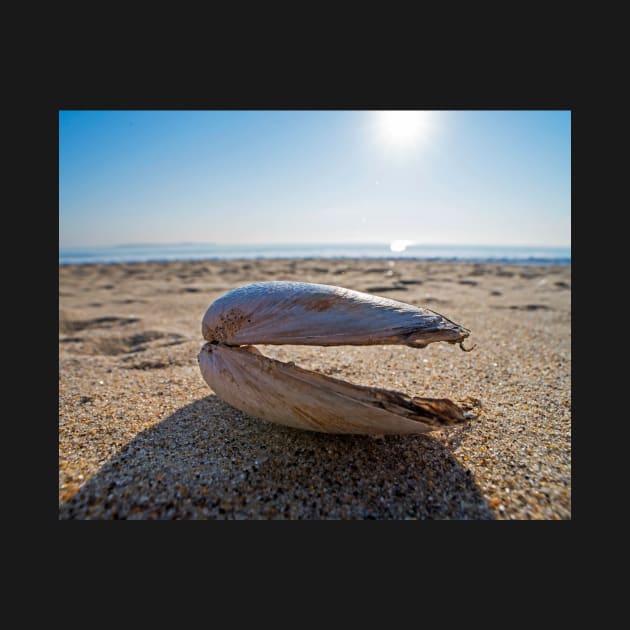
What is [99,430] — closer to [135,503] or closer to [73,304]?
[135,503]

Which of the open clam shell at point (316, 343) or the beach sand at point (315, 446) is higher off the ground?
the open clam shell at point (316, 343)

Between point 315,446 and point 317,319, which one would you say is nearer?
point 317,319

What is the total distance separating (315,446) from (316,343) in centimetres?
61

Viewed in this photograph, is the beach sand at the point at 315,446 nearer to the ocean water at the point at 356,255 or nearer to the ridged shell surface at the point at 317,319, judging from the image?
the ridged shell surface at the point at 317,319

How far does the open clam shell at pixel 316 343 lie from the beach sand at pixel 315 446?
0.75 ft

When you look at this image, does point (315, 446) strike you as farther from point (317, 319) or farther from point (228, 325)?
point (228, 325)

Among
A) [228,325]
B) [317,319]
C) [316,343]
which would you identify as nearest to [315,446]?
[316,343]

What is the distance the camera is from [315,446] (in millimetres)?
1866

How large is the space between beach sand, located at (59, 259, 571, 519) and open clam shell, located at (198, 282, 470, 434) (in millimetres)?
228

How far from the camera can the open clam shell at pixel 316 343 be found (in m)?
1.64

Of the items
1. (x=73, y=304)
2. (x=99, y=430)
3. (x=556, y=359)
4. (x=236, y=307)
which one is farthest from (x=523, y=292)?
(x=73, y=304)

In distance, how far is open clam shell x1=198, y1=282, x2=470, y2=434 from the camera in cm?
164

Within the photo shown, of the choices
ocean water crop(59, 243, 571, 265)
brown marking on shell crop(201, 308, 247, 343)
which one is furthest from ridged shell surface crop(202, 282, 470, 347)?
ocean water crop(59, 243, 571, 265)

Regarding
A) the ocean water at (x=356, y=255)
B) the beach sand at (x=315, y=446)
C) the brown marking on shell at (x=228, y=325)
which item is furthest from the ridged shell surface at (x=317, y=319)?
the ocean water at (x=356, y=255)
